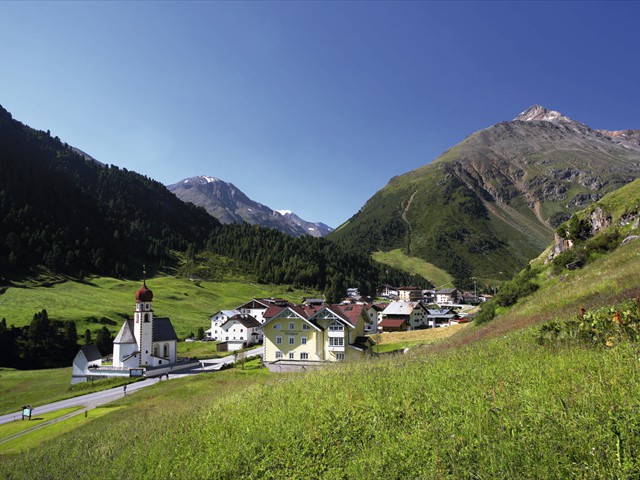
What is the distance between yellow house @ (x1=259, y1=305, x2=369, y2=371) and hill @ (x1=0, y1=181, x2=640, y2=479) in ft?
119

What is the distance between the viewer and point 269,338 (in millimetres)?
51219

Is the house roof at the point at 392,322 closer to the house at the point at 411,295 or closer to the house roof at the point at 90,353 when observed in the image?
the house roof at the point at 90,353

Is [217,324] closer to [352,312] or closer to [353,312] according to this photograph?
[352,312]

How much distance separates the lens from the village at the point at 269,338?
163ft

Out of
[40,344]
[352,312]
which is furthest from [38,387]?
[352,312]

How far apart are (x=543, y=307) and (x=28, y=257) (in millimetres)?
170638

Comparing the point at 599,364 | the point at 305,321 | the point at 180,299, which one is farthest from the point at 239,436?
the point at 180,299

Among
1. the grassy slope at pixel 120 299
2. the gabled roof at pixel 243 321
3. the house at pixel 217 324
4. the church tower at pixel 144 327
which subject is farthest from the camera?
the house at pixel 217 324

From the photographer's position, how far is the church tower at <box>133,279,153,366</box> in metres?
64.0

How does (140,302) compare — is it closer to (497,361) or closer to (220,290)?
(497,361)

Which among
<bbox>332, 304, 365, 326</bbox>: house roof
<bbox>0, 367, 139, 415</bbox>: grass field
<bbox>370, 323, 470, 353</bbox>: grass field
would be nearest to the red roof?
<bbox>0, 367, 139, 415</bbox>: grass field

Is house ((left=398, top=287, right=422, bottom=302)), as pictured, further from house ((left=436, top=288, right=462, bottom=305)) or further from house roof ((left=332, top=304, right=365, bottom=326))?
house roof ((left=332, top=304, right=365, bottom=326))

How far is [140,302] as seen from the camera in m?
65.4

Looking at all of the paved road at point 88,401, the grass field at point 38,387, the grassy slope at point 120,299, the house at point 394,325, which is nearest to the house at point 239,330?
the grassy slope at point 120,299
